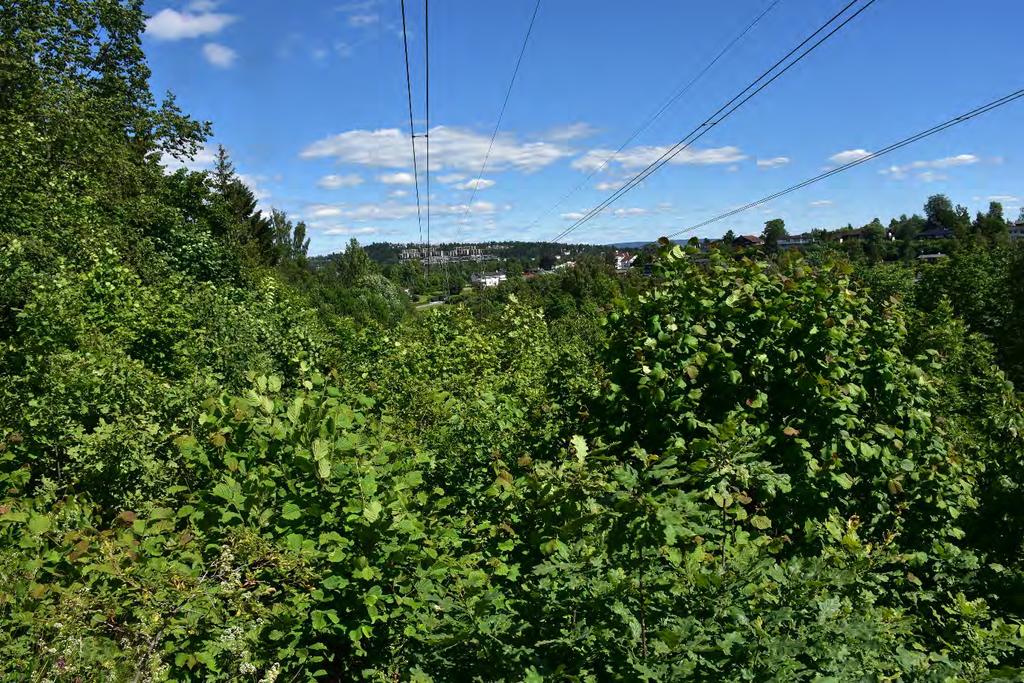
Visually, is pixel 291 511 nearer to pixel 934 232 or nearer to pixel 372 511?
pixel 372 511

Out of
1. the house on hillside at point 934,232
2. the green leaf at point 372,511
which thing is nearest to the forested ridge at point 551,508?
the green leaf at point 372,511

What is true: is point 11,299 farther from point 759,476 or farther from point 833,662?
point 833,662

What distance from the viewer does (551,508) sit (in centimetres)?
350

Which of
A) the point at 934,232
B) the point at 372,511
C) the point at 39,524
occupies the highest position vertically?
the point at 934,232

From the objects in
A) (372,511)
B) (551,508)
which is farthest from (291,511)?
(551,508)

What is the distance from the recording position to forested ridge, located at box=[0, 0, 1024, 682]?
106 inches

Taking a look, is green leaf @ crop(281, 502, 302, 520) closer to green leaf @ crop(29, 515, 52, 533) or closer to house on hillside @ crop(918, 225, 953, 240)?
green leaf @ crop(29, 515, 52, 533)

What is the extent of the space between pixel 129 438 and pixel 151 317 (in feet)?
16.0

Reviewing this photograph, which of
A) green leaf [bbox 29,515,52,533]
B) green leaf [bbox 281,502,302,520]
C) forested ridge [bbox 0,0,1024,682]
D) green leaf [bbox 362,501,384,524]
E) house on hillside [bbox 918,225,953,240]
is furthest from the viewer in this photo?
house on hillside [bbox 918,225,953,240]

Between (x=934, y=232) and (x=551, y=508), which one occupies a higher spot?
(x=934, y=232)

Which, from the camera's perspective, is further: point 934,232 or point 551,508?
point 934,232

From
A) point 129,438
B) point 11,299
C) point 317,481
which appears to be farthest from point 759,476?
point 11,299

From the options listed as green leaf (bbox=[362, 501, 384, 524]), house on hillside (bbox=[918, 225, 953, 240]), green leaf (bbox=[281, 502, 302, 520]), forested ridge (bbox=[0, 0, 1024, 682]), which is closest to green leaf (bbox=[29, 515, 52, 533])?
forested ridge (bbox=[0, 0, 1024, 682])

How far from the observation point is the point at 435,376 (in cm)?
1112
